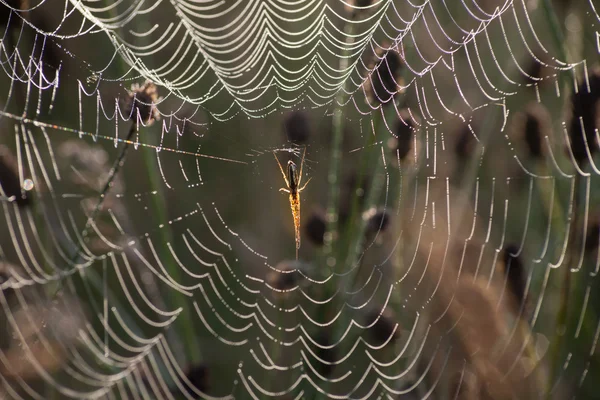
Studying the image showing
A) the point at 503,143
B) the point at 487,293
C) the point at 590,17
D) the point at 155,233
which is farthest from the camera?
the point at 155,233

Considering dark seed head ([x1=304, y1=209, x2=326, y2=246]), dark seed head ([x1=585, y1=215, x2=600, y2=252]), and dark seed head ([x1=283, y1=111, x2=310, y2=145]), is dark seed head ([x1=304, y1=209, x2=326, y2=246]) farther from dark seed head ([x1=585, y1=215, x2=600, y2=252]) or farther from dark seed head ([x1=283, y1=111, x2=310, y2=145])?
dark seed head ([x1=585, y1=215, x2=600, y2=252])

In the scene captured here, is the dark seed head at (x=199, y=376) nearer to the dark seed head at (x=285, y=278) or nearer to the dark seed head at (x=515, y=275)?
the dark seed head at (x=285, y=278)

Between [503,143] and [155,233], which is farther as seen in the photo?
[155,233]

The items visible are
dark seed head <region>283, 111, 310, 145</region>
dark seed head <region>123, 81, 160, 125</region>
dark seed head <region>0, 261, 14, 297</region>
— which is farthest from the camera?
dark seed head <region>283, 111, 310, 145</region>

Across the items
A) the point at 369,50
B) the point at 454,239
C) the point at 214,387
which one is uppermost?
the point at 369,50

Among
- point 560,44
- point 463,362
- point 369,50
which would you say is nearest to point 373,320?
point 463,362

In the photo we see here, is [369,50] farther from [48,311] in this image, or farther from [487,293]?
[48,311]

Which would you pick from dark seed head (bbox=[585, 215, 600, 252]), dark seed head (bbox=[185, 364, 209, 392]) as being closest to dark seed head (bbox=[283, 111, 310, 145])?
dark seed head (bbox=[185, 364, 209, 392])

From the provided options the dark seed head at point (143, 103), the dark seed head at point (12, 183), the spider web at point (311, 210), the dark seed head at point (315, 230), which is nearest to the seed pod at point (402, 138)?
the spider web at point (311, 210)
